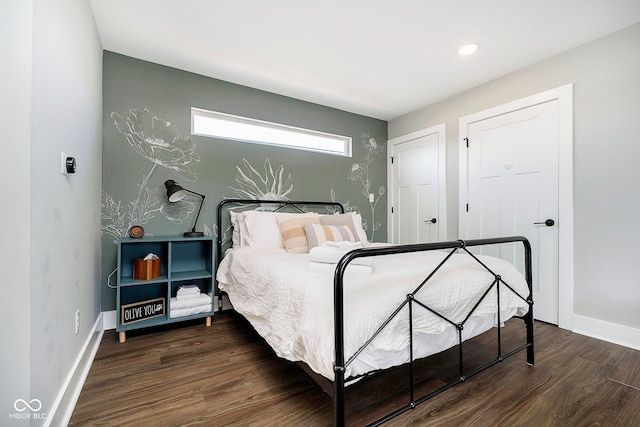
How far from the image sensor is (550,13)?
2043mm

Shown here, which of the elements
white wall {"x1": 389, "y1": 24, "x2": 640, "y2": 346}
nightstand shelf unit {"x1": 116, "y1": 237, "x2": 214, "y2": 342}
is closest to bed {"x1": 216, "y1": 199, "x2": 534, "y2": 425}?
nightstand shelf unit {"x1": 116, "y1": 237, "x2": 214, "y2": 342}

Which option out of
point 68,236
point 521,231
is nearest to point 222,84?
point 68,236

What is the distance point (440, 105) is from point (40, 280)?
13.0 feet

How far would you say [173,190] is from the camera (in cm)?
256

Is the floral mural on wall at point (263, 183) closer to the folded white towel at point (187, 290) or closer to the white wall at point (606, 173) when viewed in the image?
the folded white towel at point (187, 290)

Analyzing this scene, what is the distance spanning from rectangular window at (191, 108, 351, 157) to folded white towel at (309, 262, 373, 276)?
2.04m

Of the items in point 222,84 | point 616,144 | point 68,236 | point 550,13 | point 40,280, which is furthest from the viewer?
point 222,84

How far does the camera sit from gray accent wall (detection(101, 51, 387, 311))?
2529 millimetres

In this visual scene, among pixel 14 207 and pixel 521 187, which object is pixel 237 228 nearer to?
pixel 14 207

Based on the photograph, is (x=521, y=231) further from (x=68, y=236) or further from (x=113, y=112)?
(x=113, y=112)

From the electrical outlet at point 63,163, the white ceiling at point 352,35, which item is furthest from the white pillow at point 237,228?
the electrical outlet at point 63,163

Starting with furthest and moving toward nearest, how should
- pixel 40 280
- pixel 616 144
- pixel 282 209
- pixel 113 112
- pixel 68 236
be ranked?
pixel 282 209 → pixel 113 112 → pixel 616 144 → pixel 68 236 → pixel 40 280

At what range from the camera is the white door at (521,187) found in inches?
104

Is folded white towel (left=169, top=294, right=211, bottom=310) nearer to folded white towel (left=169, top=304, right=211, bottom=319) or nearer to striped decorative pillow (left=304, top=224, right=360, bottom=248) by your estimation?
folded white towel (left=169, top=304, right=211, bottom=319)
